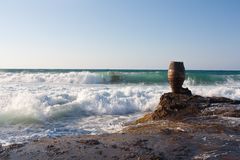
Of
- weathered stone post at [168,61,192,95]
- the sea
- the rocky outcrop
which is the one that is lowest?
the sea

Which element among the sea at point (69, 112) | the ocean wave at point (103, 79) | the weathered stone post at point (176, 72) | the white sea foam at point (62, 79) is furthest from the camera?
the white sea foam at point (62, 79)

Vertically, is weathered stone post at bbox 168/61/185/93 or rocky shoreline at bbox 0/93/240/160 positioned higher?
weathered stone post at bbox 168/61/185/93

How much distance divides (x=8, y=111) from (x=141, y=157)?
9366 mm

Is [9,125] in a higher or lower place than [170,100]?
lower

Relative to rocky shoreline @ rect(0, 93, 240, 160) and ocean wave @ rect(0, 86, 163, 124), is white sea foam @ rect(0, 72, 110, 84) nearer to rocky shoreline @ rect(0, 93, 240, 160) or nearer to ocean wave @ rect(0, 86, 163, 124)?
ocean wave @ rect(0, 86, 163, 124)

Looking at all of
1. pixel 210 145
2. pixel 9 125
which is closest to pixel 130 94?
pixel 9 125

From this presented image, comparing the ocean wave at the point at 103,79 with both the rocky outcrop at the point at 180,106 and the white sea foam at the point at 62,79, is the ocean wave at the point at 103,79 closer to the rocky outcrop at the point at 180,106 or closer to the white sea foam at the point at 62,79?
the white sea foam at the point at 62,79

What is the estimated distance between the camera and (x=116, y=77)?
42938mm

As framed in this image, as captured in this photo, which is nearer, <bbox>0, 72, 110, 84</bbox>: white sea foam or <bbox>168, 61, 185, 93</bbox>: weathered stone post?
<bbox>168, 61, 185, 93</bbox>: weathered stone post

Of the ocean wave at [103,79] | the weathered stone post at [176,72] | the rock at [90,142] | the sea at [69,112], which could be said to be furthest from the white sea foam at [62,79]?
the rock at [90,142]

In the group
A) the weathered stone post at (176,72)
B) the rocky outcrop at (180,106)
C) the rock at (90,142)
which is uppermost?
the weathered stone post at (176,72)

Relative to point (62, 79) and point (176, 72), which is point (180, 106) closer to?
point (176, 72)

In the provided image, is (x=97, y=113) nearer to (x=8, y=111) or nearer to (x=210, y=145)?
(x=8, y=111)

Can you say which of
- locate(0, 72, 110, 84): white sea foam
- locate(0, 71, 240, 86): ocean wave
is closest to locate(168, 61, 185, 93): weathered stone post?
locate(0, 71, 240, 86): ocean wave
